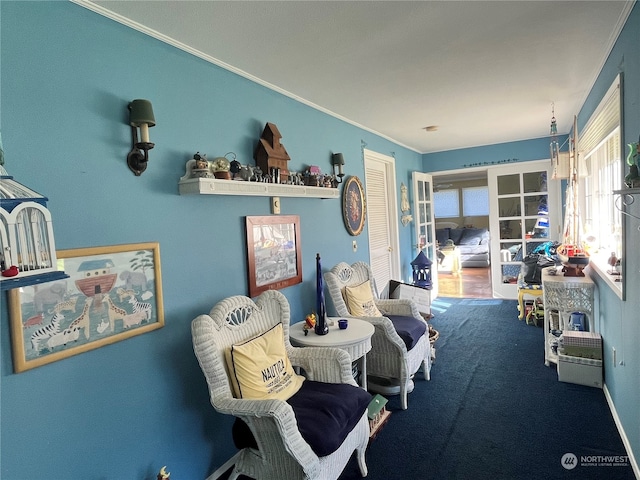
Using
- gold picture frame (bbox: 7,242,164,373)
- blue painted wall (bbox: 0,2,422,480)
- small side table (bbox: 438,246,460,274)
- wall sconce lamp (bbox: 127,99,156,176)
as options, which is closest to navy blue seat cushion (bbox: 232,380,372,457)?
blue painted wall (bbox: 0,2,422,480)

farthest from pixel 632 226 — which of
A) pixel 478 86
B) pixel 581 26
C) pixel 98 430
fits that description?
pixel 98 430

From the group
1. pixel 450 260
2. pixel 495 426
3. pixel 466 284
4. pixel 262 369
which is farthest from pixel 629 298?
pixel 450 260

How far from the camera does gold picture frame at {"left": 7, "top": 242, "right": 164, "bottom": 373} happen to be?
4.43 feet

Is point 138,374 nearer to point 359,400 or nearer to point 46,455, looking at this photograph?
point 46,455

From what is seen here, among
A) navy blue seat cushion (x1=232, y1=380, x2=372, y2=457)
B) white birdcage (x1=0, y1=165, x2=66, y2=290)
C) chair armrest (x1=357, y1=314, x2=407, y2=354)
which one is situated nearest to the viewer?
white birdcage (x1=0, y1=165, x2=66, y2=290)

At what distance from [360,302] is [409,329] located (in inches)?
16.4

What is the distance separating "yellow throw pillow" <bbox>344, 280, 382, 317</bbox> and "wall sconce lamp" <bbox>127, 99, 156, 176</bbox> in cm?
180

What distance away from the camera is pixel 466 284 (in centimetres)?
669

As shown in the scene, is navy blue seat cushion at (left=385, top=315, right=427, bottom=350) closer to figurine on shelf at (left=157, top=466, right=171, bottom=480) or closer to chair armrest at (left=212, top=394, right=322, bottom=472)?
chair armrest at (left=212, top=394, right=322, bottom=472)

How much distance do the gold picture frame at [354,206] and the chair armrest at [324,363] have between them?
159 cm

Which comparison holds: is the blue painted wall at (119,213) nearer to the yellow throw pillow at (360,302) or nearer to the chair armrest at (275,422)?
the chair armrest at (275,422)

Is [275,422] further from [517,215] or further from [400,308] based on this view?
[517,215]

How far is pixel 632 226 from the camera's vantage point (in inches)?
74.7

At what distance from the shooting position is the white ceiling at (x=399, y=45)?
5.58ft
